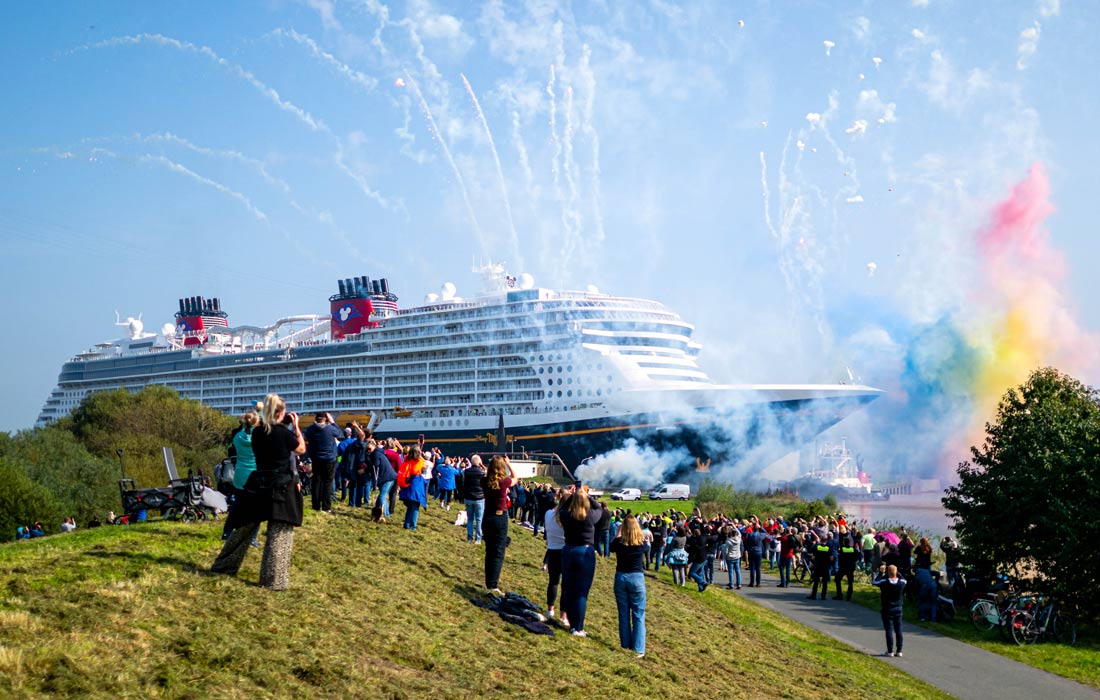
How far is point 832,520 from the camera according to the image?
26.5 m

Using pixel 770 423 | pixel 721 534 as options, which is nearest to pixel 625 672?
pixel 721 534

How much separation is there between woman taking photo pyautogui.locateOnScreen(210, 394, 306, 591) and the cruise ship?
5699 cm

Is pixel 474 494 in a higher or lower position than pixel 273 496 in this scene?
lower

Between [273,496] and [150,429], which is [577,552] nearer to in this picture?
[273,496]

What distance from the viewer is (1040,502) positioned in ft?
65.4

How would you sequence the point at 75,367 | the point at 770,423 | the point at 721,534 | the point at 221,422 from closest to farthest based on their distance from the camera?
the point at 721,534
the point at 770,423
the point at 221,422
the point at 75,367

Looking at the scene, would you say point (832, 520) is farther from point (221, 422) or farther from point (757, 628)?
point (221, 422)

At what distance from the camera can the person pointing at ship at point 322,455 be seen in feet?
49.7

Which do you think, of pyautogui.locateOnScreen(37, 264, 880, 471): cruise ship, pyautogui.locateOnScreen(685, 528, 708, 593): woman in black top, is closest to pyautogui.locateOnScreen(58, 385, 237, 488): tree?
pyautogui.locateOnScreen(37, 264, 880, 471): cruise ship

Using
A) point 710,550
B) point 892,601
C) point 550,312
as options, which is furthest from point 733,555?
point 550,312

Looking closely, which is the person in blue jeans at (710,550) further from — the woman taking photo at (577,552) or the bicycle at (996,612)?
the woman taking photo at (577,552)

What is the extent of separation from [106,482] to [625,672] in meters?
43.7

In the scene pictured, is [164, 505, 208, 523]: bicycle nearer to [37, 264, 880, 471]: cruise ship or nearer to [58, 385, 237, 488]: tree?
[58, 385, 237, 488]: tree

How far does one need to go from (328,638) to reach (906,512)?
77695 millimetres
